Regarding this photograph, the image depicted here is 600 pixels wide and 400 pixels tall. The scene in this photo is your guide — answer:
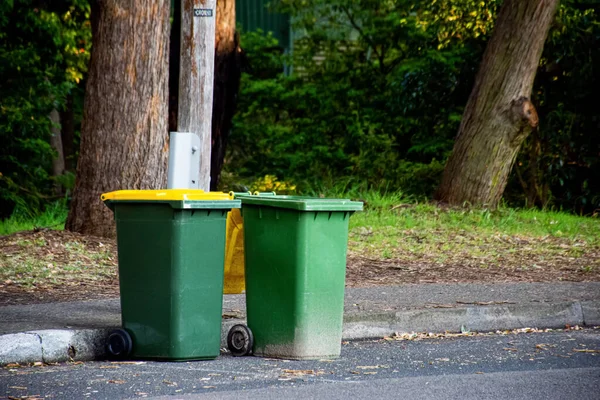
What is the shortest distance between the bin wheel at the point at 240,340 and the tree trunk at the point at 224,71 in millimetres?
7916

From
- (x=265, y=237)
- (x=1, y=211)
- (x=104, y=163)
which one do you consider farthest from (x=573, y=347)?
(x=1, y=211)

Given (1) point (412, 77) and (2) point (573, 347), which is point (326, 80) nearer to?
(1) point (412, 77)

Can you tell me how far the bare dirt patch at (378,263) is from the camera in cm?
906

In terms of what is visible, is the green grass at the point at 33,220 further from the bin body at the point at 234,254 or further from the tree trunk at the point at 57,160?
the bin body at the point at 234,254

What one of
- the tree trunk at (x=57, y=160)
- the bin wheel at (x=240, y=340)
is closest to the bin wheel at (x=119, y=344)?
the bin wheel at (x=240, y=340)

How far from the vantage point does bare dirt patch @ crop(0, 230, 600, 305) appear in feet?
29.7

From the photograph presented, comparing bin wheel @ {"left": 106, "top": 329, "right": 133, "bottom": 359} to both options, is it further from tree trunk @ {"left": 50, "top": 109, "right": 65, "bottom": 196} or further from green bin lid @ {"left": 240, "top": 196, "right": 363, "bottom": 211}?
tree trunk @ {"left": 50, "top": 109, "right": 65, "bottom": 196}

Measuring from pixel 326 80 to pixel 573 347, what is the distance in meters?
17.0

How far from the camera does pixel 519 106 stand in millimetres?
14734

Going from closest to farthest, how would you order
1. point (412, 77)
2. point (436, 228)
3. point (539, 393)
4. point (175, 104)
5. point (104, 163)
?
point (539, 393)
point (104, 163)
point (436, 228)
point (175, 104)
point (412, 77)

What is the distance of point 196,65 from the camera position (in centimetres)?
773

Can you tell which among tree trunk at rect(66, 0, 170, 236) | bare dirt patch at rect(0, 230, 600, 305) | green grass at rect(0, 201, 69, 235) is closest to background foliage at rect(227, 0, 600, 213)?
green grass at rect(0, 201, 69, 235)

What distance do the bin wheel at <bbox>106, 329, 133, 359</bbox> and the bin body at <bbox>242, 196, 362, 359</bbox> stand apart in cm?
84

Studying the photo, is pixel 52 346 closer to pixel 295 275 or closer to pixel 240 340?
pixel 240 340
